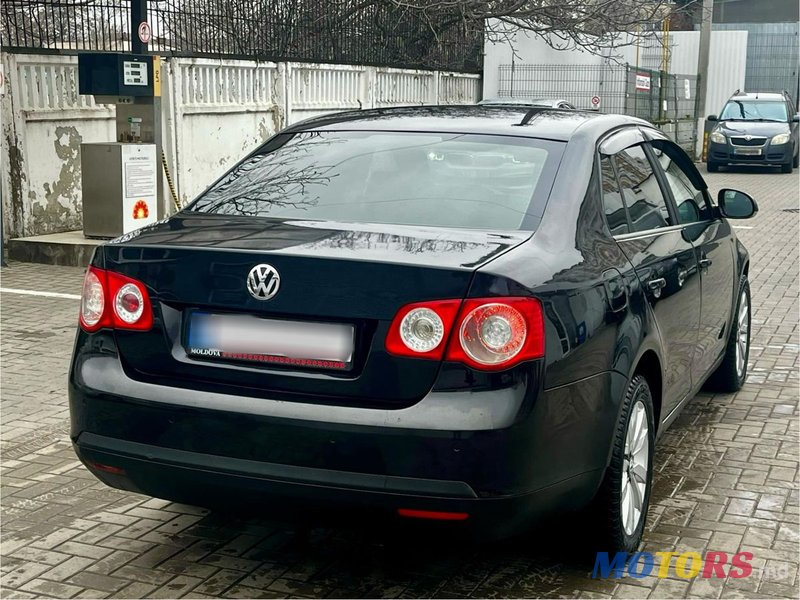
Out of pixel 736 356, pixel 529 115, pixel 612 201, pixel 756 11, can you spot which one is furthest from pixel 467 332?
pixel 756 11

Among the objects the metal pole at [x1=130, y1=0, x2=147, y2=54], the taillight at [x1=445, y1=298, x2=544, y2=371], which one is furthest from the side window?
the metal pole at [x1=130, y1=0, x2=147, y2=54]

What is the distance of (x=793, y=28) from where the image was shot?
34344 mm

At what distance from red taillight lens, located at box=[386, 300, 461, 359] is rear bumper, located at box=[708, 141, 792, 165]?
77.4ft

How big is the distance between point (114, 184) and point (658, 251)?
760 cm

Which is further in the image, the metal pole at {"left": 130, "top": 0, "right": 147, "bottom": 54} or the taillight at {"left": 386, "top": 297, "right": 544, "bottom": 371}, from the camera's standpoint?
the metal pole at {"left": 130, "top": 0, "right": 147, "bottom": 54}

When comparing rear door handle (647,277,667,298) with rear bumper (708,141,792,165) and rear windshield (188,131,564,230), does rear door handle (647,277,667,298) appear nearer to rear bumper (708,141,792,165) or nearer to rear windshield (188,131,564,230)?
rear windshield (188,131,564,230)

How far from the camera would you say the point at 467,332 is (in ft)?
10.8

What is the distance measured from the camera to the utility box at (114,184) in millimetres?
11016

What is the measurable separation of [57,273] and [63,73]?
2325mm

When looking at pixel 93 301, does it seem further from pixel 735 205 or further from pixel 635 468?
pixel 735 205

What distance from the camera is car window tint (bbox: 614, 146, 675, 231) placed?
4.52 metres

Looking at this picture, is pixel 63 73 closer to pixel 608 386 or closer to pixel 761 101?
pixel 608 386

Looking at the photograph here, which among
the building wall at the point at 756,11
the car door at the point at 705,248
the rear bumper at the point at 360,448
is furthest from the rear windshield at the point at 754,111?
the rear bumper at the point at 360,448

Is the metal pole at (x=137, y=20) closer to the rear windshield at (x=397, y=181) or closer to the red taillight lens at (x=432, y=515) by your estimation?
the rear windshield at (x=397, y=181)
